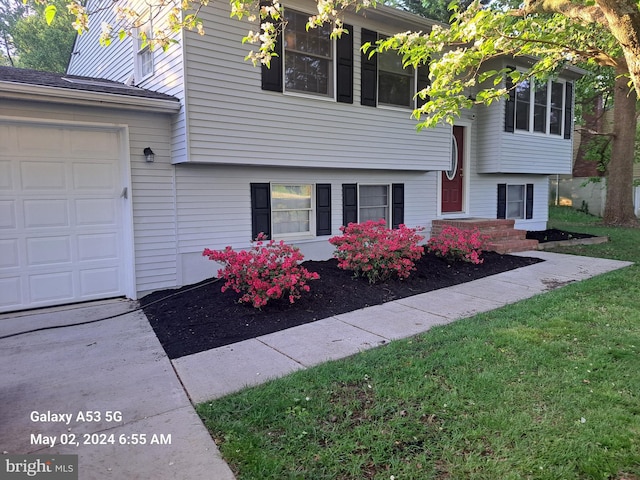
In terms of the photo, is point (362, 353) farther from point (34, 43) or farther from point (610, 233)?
point (34, 43)

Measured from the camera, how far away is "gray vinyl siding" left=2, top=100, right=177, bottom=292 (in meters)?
6.15

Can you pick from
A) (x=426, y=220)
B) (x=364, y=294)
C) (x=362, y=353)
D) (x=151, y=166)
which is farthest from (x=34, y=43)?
(x=362, y=353)

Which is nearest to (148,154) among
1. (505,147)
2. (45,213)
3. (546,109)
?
(45,213)

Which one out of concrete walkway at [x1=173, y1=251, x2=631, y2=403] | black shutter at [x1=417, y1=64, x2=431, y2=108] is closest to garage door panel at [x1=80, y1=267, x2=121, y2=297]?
concrete walkway at [x1=173, y1=251, x2=631, y2=403]

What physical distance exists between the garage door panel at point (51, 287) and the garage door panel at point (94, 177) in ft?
4.04

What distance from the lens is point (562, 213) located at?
1873 centimetres

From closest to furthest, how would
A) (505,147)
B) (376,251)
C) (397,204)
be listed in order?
(376,251) < (397,204) < (505,147)

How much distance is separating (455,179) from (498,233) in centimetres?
217

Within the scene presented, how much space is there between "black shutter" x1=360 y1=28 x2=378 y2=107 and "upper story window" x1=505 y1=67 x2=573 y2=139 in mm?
4602

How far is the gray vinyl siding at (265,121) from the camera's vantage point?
20.4 ft

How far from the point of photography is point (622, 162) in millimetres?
14039

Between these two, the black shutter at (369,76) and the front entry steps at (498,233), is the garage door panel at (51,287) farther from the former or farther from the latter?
the front entry steps at (498,233)

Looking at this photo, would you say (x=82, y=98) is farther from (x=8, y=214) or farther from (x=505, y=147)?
(x=505, y=147)

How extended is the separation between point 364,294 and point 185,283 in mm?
2917
